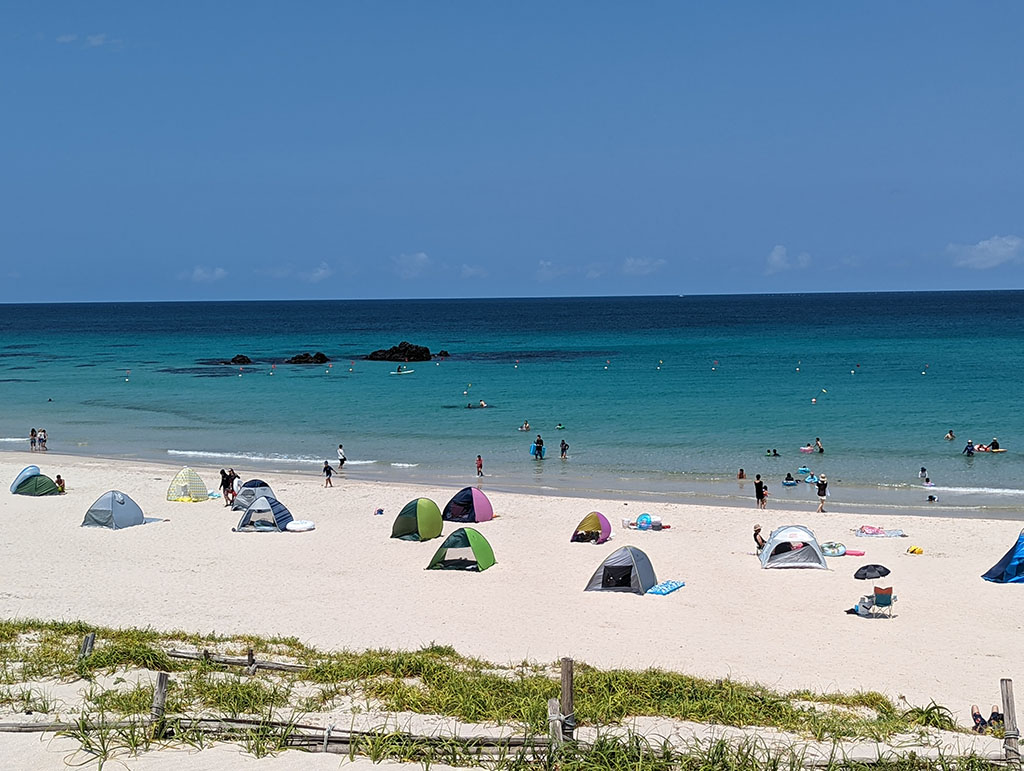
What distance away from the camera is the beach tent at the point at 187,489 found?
3034cm

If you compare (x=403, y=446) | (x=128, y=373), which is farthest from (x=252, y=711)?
(x=128, y=373)

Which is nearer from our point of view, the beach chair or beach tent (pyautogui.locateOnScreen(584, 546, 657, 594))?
the beach chair

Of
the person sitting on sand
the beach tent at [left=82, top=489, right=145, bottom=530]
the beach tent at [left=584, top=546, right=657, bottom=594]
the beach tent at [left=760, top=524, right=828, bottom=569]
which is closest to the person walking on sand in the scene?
the beach tent at [left=82, top=489, right=145, bottom=530]

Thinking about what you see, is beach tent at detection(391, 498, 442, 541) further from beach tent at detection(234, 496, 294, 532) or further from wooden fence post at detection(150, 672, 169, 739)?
wooden fence post at detection(150, 672, 169, 739)

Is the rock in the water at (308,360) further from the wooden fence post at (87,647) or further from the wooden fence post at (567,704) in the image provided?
the wooden fence post at (567,704)

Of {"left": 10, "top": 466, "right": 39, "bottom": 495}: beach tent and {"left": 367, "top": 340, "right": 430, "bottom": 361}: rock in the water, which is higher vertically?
{"left": 367, "top": 340, "right": 430, "bottom": 361}: rock in the water

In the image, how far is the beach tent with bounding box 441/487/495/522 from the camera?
1070 inches

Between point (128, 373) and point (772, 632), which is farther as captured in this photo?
point (128, 373)

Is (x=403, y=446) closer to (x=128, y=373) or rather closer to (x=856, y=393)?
(x=856, y=393)

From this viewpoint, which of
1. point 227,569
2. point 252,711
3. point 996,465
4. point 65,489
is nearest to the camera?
point 252,711

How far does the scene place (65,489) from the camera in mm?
31906

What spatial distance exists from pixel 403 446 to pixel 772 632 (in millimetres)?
27908

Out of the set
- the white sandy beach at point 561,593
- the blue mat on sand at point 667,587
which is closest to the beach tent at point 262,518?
the white sandy beach at point 561,593

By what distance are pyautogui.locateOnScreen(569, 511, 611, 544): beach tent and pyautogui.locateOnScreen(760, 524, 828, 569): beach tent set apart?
Answer: 421 cm
